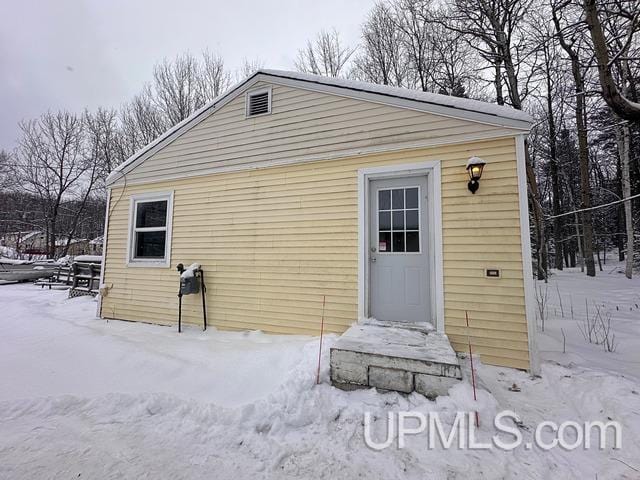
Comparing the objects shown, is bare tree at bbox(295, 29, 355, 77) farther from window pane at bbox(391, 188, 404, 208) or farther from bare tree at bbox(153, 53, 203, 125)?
window pane at bbox(391, 188, 404, 208)

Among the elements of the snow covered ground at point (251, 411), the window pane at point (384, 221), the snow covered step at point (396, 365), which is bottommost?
the snow covered ground at point (251, 411)

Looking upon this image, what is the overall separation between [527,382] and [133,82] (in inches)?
839

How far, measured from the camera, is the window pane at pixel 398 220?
399 centimetres

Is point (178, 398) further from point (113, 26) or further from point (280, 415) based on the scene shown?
point (113, 26)

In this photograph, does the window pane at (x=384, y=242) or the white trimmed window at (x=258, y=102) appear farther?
the white trimmed window at (x=258, y=102)

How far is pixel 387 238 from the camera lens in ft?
13.3

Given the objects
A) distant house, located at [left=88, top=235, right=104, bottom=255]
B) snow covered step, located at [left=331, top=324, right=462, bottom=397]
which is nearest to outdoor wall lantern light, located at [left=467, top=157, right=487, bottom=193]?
snow covered step, located at [left=331, top=324, right=462, bottom=397]

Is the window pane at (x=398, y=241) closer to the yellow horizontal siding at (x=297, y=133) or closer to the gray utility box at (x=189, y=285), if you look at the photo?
the yellow horizontal siding at (x=297, y=133)

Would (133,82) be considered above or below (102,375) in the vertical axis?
above

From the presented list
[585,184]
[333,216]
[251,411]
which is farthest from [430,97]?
[585,184]

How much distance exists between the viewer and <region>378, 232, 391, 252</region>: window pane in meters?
4.03

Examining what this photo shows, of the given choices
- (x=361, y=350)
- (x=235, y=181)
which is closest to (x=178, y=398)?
(x=361, y=350)

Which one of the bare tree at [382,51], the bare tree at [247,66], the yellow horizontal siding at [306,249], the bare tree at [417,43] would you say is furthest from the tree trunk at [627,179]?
the bare tree at [247,66]

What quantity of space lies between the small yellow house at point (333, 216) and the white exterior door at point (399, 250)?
19mm
